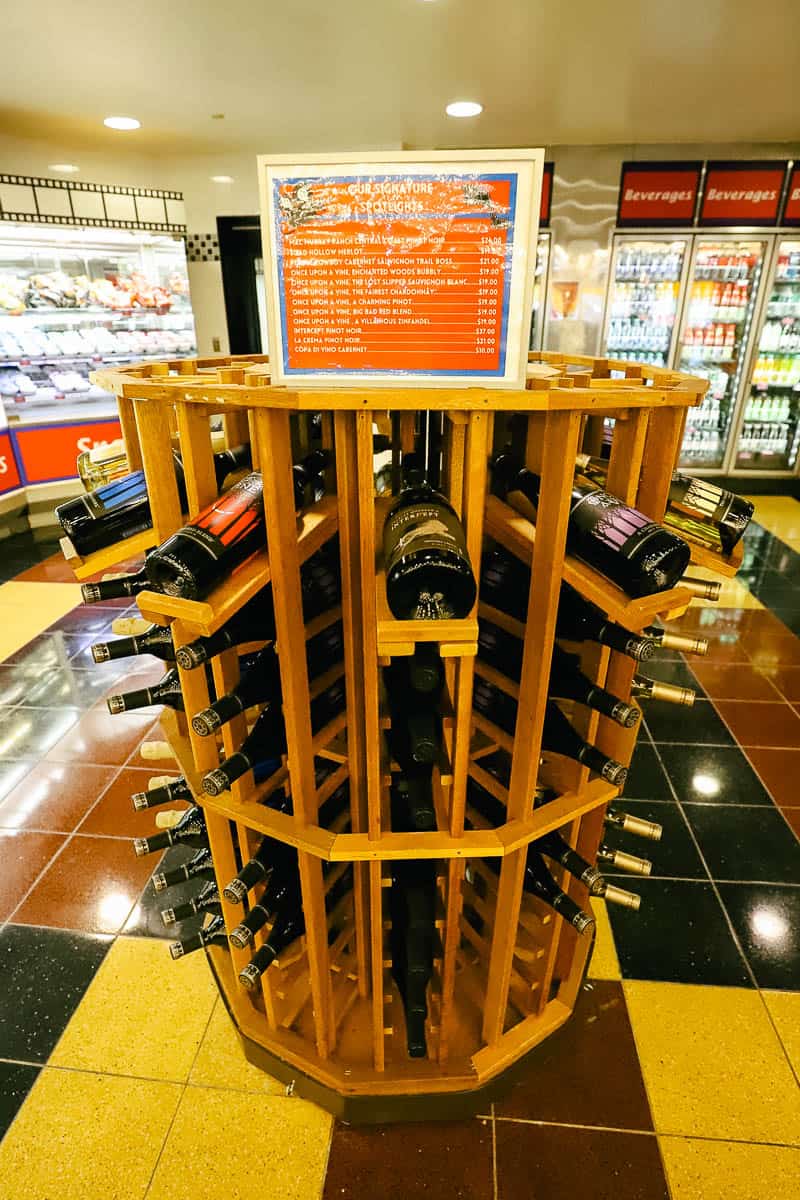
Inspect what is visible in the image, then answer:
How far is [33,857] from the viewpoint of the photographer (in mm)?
2686

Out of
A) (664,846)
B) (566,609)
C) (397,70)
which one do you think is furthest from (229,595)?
(397,70)

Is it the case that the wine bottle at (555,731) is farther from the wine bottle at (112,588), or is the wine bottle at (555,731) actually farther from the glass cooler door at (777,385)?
the glass cooler door at (777,385)

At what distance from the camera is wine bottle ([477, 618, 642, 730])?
1432 millimetres

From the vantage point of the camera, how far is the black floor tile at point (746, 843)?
2621 mm

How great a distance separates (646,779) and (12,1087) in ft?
8.57

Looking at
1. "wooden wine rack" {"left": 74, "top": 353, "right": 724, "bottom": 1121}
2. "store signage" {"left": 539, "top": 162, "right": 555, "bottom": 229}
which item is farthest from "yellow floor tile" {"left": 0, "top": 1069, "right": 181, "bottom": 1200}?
"store signage" {"left": 539, "top": 162, "right": 555, "bottom": 229}

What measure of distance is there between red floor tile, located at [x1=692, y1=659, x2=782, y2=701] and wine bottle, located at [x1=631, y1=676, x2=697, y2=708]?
230cm

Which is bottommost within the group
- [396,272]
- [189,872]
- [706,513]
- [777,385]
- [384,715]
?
[189,872]

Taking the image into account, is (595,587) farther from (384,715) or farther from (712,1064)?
(712,1064)

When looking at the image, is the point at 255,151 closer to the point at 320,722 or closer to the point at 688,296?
the point at 688,296

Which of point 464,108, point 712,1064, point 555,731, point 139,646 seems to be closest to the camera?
point 139,646

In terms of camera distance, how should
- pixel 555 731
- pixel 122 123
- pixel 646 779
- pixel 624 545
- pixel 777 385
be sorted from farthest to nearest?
pixel 777 385 → pixel 122 123 → pixel 646 779 → pixel 555 731 → pixel 624 545

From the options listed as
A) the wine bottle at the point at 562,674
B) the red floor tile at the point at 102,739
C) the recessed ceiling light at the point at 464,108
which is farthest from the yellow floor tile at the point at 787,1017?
the recessed ceiling light at the point at 464,108

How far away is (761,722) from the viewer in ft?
11.6
